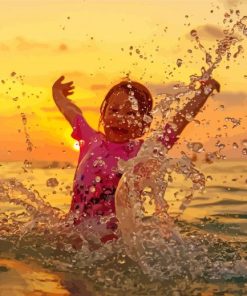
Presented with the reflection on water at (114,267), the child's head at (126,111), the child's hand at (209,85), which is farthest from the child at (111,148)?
the child's hand at (209,85)

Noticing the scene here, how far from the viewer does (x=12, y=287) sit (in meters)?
4.83

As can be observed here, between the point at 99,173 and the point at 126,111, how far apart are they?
1.84ft

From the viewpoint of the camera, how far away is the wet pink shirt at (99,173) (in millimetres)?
6070

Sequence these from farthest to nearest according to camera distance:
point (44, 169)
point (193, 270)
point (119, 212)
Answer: point (44, 169)
point (119, 212)
point (193, 270)

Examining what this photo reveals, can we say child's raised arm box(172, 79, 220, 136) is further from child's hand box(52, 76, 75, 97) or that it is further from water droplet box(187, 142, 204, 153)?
child's hand box(52, 76, 75, 97)

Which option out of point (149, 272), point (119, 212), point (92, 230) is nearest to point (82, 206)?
point (92, 230)

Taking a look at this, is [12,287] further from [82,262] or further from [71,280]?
[82,262]

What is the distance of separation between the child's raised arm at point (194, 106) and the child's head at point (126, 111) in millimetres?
396

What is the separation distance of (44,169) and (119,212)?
14.4 meters

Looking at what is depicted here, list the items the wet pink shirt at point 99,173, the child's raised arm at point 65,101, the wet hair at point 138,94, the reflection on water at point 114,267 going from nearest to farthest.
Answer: the reflection on water at point 114,267 → the wet pink shirt at point 99,173 → the wet hair at point 138,94 → the child's raised arm at point 65,101

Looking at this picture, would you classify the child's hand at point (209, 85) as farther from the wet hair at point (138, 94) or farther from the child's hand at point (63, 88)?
the child's hand at point (63, 88)

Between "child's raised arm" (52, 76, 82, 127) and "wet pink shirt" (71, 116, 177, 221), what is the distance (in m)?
0.34

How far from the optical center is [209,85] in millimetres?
5848

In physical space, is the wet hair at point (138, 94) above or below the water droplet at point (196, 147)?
above
